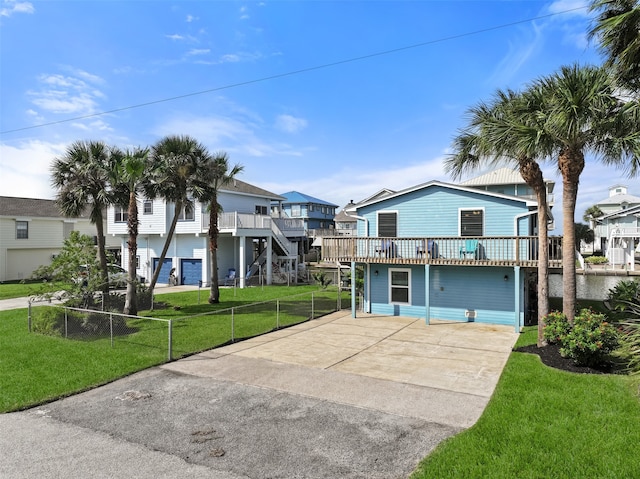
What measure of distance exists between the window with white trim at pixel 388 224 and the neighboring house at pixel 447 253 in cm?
4

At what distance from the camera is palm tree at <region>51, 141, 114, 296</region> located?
1664 centimetres

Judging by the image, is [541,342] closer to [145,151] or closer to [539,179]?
[539,179]

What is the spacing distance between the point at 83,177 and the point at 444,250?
1491 cm

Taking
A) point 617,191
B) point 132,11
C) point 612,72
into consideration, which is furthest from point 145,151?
point 617,191

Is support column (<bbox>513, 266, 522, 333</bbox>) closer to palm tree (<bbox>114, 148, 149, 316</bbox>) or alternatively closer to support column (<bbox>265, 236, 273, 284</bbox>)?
palm tree (<bbox>114, 148, 149, 316</bbox>)

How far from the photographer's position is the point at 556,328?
32.0 ft

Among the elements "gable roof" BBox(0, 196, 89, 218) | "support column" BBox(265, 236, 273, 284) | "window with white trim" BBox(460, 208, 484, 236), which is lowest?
"support column" BBox(265, 236, 273, 284)

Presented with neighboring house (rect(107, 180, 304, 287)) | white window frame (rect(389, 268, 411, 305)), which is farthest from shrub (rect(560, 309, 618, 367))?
neighboring house (rect(107, 180, 304, 287))

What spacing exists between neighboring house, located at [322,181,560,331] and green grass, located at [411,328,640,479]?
6.73 m

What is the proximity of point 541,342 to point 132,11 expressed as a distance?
53.1 feet

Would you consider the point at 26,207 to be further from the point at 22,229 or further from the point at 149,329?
the point at 149,329

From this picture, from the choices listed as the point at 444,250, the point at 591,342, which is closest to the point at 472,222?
the point at 444,250

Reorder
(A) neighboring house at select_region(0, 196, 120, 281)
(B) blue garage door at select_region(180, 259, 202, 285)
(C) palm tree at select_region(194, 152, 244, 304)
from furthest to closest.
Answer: (A) neighboring house at select_region(0, 196, 120, 281) → (B) blue garage door at select_region(180, 259, 202, 285) → (C) palm tree at select_region(194, 152, 244, 304)

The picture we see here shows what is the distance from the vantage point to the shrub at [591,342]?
8.55 m
